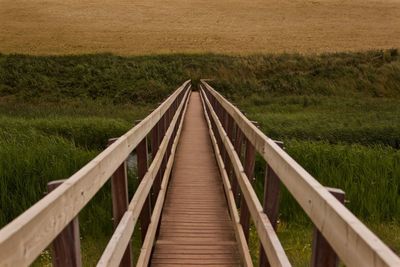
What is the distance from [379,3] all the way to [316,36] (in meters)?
20.3

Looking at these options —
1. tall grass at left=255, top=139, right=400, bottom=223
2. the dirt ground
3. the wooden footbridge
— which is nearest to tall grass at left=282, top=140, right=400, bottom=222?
tall grass at left=255, top=139, right=400, bottom=223

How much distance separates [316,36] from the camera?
55.5 m

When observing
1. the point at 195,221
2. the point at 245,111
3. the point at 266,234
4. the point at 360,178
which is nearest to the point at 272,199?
the point at 266,234

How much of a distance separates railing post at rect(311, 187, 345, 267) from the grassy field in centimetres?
335

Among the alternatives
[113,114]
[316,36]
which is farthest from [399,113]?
[316,36]

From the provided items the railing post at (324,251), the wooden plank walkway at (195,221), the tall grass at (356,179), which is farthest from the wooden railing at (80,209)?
the tall grass at (356,179)

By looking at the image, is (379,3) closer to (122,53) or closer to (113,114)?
(122,53)

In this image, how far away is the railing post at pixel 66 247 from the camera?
2.21m

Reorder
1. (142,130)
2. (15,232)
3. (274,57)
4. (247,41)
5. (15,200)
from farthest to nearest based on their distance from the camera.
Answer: (247,41) < (274,57) < (15,200) < (142,130) < (15,232)

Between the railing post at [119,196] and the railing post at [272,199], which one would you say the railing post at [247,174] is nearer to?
the railing post at [272,199]

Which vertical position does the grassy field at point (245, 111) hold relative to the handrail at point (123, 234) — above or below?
below

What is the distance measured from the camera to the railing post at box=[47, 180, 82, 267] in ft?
7.24

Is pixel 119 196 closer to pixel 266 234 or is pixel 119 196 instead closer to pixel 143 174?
pixel 266 234

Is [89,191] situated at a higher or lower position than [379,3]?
lower
